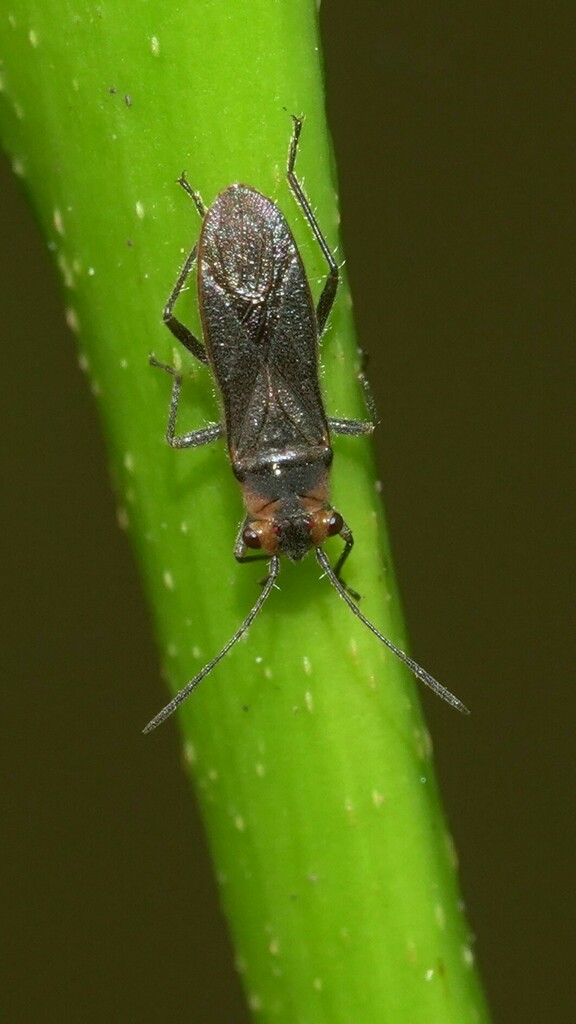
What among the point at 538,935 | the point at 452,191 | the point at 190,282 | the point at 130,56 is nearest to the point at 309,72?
the point at 130,56

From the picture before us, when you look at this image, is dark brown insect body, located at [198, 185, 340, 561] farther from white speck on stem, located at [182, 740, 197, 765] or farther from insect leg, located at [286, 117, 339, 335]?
white speck on stem, located at [182, 740, 197, 765]

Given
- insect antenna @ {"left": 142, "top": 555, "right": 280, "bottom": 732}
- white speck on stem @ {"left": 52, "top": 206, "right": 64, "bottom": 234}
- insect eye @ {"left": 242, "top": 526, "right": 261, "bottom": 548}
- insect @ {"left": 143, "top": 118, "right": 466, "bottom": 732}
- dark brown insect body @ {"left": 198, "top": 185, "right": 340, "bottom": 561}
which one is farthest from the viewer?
dark brown insect body @ {"left": 198, "top": 185, "right": 340, "bottom": 561}

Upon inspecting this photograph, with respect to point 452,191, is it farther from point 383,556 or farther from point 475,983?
point 475,983

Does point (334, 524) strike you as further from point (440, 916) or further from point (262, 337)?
point (440, 916)

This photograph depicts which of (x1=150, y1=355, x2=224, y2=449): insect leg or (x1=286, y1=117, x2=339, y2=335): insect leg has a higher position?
(x1=286, y1=117, x2=339, y2=335): insect leg

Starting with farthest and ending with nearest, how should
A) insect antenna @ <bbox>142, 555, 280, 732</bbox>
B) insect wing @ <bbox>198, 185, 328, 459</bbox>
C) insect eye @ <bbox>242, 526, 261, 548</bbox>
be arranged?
insect wing @ <bbox>198, 185, 328, 459</bbox> < insect eye @ <bbox>242, 526, 261, 548</bbox> < insect antenna @ <bbox>142, 555, 280, 732</bbox>

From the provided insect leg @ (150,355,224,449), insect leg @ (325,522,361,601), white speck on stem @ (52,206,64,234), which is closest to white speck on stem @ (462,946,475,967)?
insect leg @ (325,522,361,601)
